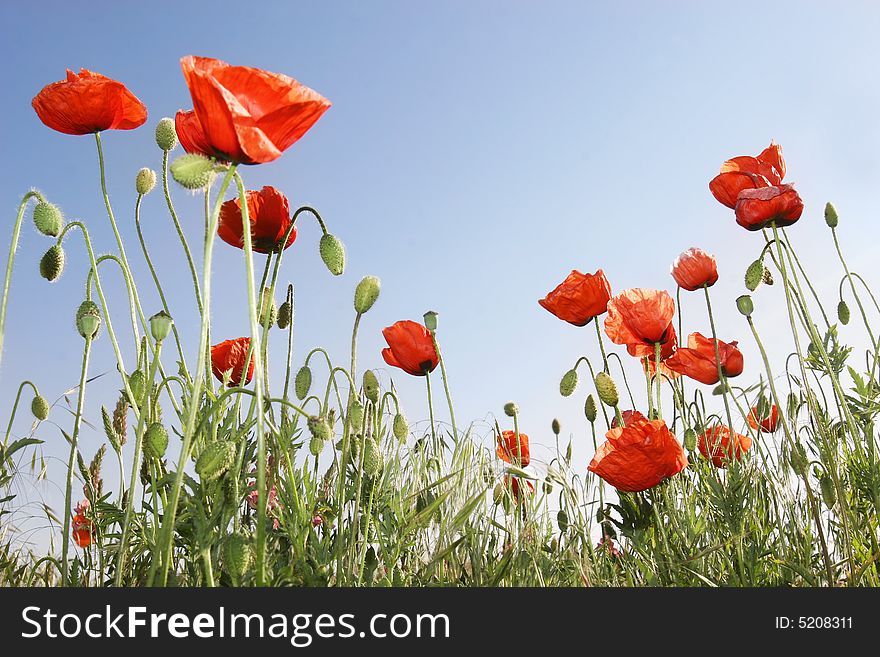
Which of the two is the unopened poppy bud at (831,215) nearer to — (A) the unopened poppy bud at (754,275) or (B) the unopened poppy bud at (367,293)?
(A) the unopened poppy bud at (754,275)

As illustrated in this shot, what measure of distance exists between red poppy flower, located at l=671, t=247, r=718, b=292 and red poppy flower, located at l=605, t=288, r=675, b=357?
26 centimetres

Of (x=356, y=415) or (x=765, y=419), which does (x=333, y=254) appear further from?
(x=765, y=419)

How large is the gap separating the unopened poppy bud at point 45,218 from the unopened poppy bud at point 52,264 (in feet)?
0.15

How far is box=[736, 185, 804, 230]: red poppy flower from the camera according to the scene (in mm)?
2219

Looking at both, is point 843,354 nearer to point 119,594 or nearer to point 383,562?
point 383,562

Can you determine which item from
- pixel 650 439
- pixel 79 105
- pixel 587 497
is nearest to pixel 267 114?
pixel 79 105

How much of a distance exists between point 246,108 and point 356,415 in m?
0.70

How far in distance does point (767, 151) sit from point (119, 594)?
2.38 metres

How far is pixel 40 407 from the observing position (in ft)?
6.72

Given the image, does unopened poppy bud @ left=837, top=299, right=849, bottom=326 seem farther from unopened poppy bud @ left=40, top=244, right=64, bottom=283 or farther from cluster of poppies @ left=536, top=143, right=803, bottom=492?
unopened poppy bud @ left=40, top=244, right=64, bottom=283

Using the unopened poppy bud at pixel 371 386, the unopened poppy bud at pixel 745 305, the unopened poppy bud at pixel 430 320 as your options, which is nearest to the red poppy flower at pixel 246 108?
the unopened poppy bud at pixel 371 386

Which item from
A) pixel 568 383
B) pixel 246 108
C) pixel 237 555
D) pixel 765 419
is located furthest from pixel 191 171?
pixel 765 419

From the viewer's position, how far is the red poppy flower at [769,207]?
2.22m

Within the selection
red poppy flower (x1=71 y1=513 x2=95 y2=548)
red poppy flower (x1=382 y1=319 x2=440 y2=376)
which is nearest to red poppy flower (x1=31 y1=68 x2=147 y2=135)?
red poppy flower (x1=382 y1=319 x2=440 y2=376)
